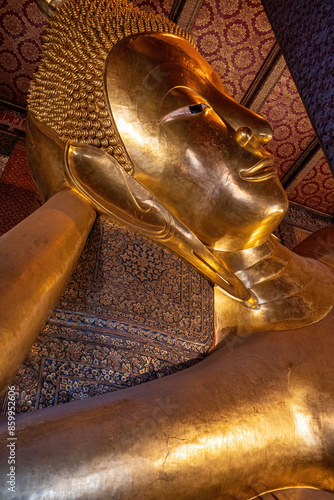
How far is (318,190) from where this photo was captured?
2.97 m

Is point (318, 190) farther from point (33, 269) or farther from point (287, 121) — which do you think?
point (33, 269)

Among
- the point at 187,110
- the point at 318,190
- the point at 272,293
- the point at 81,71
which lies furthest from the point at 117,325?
the point at 318,190

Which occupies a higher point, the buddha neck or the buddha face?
the buddha face

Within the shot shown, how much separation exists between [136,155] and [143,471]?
2.73 feet

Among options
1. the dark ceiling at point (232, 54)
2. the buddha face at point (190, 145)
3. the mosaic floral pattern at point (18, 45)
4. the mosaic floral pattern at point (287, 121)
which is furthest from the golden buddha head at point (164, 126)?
the mosaic floral pattern at point (287, 121)

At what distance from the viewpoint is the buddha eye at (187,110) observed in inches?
46.4

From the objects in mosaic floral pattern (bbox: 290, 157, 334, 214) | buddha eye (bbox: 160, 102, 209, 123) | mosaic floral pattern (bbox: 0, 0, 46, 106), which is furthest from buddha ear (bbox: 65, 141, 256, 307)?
mosaic floral pattern (bbox: 290, 157, 334, 214)

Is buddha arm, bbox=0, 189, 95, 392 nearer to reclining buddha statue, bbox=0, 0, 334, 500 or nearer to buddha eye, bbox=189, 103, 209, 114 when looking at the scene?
reclining buddha statue, bbox=0, 0, 334, 500

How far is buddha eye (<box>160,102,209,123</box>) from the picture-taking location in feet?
3.87

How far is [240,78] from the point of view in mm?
2371

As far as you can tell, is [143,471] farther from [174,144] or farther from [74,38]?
[74,38]

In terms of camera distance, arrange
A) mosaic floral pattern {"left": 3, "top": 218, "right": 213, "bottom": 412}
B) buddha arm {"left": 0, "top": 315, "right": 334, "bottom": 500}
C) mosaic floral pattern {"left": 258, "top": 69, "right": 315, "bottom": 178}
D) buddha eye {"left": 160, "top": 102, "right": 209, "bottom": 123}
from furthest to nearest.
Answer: mosaic floral pattern {"left": 258, "top": 69, "right": 315, "bottom": 178} < buddha eye {"left": 160, "top": 102, "right": 209, "bottom": 123} < mosaic floral pattern {"left": 3, "top": 218, "right": 213, "bottom": 412} < buddha arm {"left": 0, "top": 315, "right": 334, "bottom": 500}

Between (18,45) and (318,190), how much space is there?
218 cm

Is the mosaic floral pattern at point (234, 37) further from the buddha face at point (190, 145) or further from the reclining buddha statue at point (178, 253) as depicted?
the buddha face at point (190, 145)
